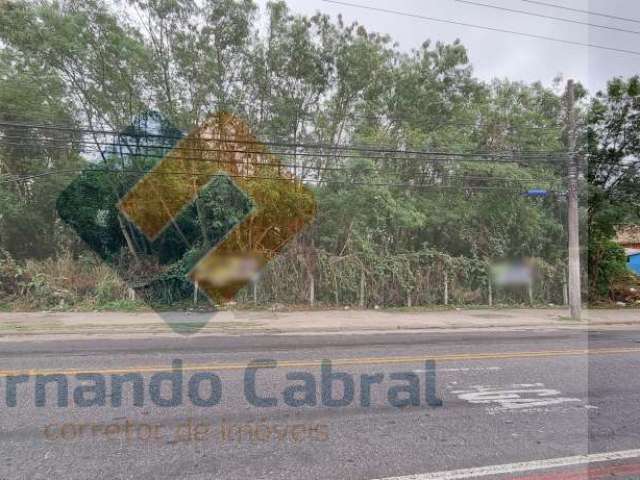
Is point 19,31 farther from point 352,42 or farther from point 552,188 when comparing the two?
point 552,188

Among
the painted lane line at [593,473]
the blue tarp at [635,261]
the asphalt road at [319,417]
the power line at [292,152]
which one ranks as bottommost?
the painted lane line at [593,473]

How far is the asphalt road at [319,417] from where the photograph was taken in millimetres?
3338

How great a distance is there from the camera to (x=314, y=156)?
14430 millimetres

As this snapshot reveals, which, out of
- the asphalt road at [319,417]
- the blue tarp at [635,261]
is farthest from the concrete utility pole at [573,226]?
the blue tarp at [635,261]

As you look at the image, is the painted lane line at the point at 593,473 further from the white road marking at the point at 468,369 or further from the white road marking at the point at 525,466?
the white road marking at the point at 468,369

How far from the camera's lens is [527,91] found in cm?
1719

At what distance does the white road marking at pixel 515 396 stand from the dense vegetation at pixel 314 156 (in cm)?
856

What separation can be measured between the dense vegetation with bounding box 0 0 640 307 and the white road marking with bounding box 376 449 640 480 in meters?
10.1

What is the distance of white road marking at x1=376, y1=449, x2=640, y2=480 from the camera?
3.18m

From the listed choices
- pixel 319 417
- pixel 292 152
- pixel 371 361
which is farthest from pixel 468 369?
pixel 292 152

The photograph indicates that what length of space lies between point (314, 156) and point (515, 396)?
1072cm

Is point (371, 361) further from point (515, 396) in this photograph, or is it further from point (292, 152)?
point (292, 152)

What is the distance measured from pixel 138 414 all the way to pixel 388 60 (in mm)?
16669

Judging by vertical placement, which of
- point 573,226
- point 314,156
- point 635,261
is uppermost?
point 314,156
